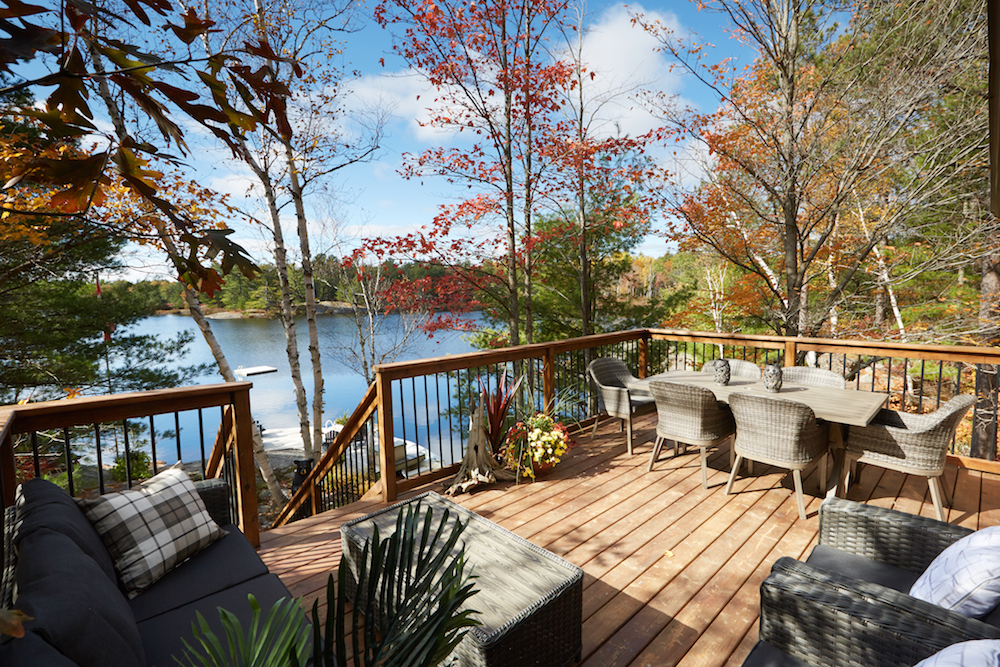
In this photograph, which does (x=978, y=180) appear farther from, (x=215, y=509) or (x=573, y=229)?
(x=215, y=509)

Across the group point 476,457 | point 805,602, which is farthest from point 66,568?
point 476,457

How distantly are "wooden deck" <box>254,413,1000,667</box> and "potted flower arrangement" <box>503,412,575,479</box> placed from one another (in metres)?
0.15

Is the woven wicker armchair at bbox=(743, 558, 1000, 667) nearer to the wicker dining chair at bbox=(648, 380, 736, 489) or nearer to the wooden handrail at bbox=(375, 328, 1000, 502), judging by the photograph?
the wicker dining chair at bbox=(648, 380, 736, 489)

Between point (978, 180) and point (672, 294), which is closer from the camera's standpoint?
point (978, 180)

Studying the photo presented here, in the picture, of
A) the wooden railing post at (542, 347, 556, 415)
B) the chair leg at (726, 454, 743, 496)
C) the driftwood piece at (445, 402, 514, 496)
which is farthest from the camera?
the wooden railing post at (542, 347, 556, 415)

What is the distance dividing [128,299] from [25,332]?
4.68ft

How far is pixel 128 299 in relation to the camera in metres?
7.88

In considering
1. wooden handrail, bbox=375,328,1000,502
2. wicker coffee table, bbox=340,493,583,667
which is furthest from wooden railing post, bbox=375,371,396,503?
wicker coffee table, bbox=340,493,583,667

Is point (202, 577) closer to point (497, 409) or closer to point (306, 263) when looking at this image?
point (497, 409)

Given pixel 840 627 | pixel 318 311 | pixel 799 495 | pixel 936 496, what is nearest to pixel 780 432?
pixel 799 495

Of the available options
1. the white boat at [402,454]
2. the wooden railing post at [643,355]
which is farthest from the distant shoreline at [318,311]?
the wooden railing post at [643,355]

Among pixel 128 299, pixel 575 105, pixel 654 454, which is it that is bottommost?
→ pixel 654 454

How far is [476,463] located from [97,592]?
254 cm

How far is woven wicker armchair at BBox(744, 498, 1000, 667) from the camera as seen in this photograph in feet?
4.23
